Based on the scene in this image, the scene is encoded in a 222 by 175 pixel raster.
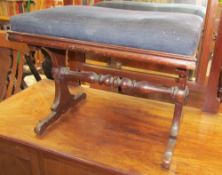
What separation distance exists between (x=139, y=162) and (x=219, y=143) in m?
0.27

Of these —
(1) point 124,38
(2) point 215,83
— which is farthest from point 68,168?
(2) point 215,83

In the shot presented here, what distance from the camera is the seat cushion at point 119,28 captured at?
1.71ft

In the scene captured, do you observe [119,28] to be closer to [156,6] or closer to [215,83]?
[156,6]

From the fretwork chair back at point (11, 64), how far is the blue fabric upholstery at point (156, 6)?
43cm

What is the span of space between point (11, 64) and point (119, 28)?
73cm

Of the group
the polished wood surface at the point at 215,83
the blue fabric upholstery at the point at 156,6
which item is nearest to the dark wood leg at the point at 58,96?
the blue fabric upholstery at the point at 156,6

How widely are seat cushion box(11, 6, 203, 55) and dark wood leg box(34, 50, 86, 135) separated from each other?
172 mm

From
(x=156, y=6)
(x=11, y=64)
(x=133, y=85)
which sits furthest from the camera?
(x=11, y=64)

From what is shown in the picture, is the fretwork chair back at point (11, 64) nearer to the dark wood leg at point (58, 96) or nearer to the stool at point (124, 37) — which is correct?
the dark wood leg at point (58, 96)

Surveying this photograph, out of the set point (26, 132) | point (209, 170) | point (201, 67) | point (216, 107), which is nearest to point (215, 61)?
point (201, 67)

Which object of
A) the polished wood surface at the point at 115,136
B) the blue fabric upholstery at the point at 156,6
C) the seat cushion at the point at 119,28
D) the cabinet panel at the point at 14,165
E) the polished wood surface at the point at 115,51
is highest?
the blue fabric upholstery at the point at 156,6

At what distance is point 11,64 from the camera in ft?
3.67

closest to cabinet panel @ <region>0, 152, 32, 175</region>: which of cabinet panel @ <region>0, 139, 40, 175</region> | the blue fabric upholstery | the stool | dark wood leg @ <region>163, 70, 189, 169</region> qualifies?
cabinet panel @ <region>0, 139, 40, 175</region>

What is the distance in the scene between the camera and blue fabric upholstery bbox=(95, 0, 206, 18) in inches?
29.1
